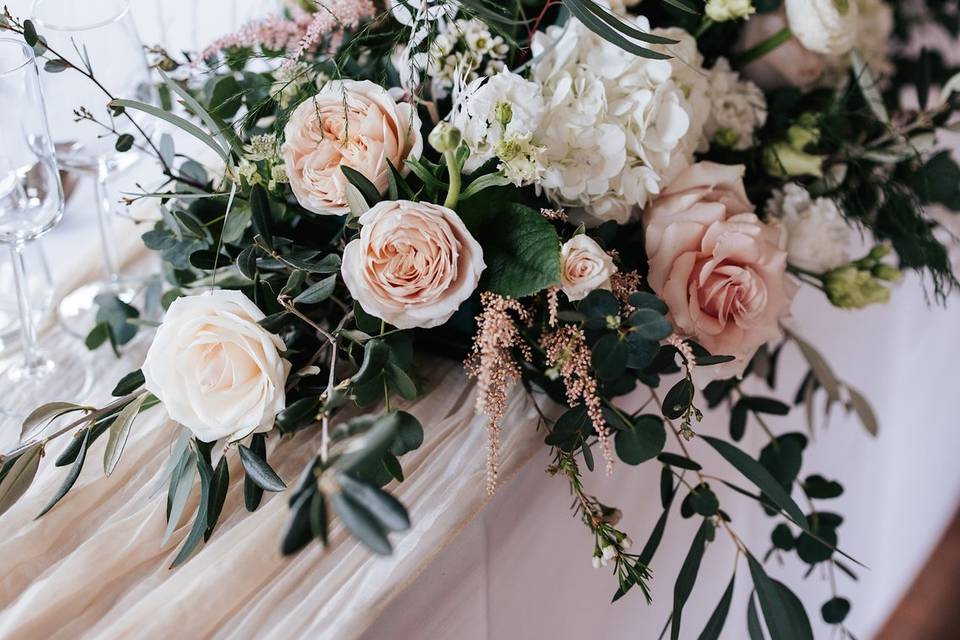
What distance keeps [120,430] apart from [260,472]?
0.38 feet

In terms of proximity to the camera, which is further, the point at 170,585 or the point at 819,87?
the point at 819,87

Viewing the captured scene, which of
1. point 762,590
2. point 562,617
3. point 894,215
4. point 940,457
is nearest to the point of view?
point 762,590

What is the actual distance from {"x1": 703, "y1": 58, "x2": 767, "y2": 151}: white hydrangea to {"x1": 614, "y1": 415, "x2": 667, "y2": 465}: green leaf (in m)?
0.33

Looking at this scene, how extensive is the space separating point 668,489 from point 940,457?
1420mm

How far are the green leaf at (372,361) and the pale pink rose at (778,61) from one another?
0.62m

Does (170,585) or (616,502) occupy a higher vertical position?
(170,585)

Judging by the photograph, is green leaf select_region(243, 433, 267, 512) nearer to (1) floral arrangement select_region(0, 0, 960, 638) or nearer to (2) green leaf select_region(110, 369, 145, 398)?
(1) floral arrangement select_region(0, 0, 960, 638)

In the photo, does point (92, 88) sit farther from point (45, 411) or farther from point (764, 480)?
point (764, 480)

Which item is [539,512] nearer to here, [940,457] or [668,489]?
[668,489]

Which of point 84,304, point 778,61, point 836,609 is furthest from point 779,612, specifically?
point 84,304

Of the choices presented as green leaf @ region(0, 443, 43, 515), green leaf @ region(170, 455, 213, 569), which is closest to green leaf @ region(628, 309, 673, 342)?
green leaf @ region(170, 455, 213, 569)

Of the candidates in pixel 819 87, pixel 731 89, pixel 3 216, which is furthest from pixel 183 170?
pixel 819 87

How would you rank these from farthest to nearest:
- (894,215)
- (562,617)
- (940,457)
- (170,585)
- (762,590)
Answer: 1. (940,457)
2. (894,215)
3. (562,617)
4. (762,590)
5. (170,585)

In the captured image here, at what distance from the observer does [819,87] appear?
98cm
